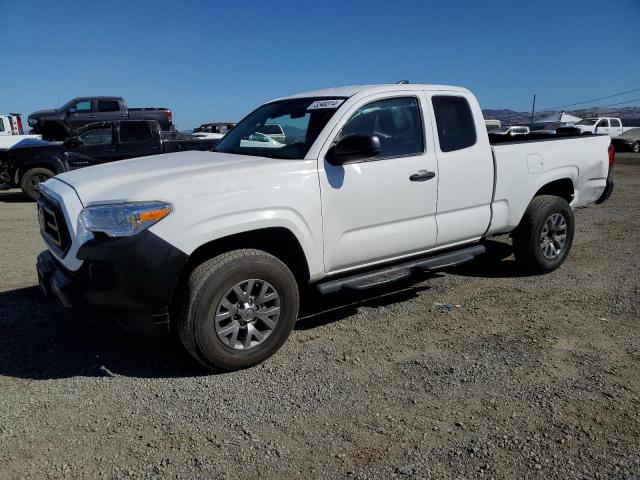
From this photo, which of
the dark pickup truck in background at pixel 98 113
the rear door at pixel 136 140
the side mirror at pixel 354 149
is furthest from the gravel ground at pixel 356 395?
the dark pickup truck in background at pixel 98 113

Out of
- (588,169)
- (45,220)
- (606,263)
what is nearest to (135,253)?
(45,220)

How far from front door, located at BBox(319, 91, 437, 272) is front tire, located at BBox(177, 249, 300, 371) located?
0.49 meters

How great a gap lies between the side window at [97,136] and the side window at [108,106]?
24.0ft

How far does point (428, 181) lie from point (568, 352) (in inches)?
64.4

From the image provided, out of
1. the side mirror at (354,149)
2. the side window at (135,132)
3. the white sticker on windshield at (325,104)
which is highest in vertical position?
the side window at (135,132)

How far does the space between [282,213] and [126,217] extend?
977 mm

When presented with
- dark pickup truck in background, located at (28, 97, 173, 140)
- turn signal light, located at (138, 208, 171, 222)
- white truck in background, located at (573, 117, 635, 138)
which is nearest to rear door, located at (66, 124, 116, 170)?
dark pickup truck in background, located at (28, 97, 173, 140)

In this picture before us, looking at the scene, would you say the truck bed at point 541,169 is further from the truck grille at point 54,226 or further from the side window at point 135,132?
the side window at point 135,132

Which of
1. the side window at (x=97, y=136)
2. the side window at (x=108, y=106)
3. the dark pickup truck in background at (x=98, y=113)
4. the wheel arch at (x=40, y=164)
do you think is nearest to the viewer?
the wheel arch at (x=40, y=164)

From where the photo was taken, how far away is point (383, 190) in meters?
4.00

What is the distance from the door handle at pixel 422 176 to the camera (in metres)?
4.18

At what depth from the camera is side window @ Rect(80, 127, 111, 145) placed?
11719 mm

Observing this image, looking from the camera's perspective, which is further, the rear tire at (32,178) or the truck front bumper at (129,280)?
the rear tire at (32,178)

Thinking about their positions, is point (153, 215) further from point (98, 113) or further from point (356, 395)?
point (98, 113)
